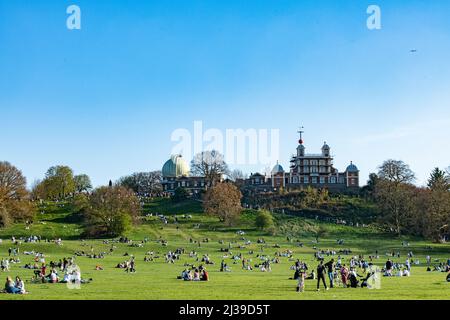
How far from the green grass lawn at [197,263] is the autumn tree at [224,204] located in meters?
1.84

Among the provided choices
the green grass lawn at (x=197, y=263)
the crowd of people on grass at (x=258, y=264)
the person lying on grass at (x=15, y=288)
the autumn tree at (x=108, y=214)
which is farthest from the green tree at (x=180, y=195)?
the person lying on grass at (x=15, y=288)

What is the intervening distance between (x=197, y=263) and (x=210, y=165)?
3143 inches

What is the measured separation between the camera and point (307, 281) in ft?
102

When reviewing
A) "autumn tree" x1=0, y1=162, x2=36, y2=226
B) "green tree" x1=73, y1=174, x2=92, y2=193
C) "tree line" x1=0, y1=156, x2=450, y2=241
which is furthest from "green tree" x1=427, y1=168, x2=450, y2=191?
"green tree" x1=73, y1=174, x2=92, y2=193

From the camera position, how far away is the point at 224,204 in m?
91.1

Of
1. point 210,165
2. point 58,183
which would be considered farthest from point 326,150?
point 58,183

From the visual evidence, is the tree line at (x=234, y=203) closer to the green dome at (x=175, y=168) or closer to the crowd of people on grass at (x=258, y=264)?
the crowd of people on grass at (x=258, y=264)

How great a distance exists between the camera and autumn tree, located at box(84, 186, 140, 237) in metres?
78.6

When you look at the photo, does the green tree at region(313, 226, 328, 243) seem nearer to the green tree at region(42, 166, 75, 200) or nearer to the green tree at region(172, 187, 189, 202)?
the green tree at region(172, 187, 189, 202)

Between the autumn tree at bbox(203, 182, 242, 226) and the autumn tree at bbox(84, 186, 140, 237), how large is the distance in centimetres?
1535

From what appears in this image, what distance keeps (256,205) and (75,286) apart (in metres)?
88.1

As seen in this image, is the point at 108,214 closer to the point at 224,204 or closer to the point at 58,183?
the point at 224,204

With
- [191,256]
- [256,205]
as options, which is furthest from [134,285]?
[256,205]
